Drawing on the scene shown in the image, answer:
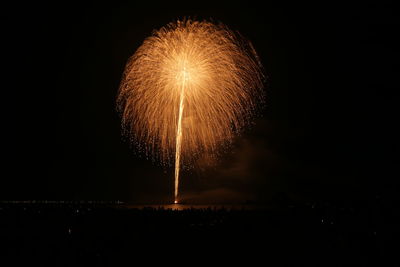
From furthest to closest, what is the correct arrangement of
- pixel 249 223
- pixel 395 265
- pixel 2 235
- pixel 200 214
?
pixel 200 214 → pixel 249 223 → pixel 2 235 → pixel 395 265

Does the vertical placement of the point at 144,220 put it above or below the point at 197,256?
above

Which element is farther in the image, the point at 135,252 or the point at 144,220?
the point at 144,220

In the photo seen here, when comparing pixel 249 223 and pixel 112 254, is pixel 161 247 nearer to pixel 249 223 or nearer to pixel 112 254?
pixel 112 254

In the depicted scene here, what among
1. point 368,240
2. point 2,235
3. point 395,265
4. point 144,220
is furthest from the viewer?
point 144,220

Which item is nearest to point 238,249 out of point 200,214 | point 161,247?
point 161,247

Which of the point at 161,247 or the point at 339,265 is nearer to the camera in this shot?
the point at 339,265

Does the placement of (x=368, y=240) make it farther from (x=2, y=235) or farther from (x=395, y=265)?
(x=2, y=235)

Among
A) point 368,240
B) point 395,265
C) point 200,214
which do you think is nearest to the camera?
point 395,265

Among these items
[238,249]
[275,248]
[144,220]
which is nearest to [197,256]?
[238,249]

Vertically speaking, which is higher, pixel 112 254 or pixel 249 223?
pixel 249 223
